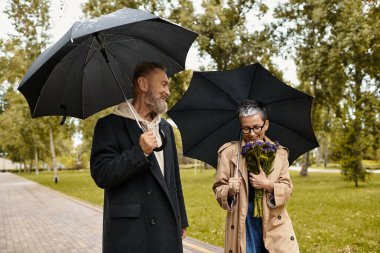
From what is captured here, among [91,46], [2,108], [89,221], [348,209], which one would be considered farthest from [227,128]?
[2,108]

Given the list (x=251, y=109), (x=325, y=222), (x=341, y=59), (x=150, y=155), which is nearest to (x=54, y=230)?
(x=325, y=222)

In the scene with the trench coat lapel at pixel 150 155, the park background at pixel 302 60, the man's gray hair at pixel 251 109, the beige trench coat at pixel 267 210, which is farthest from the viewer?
the park background at pixel 302 60

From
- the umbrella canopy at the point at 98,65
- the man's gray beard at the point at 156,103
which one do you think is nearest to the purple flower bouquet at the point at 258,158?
the man's gray beard at the point at 156,103

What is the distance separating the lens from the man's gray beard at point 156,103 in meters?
3.14

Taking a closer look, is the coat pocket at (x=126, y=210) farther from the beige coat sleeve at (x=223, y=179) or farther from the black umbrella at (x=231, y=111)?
the black umbrella at (x=231, y=111)

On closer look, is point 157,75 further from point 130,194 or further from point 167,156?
point 130,194

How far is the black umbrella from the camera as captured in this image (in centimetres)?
344

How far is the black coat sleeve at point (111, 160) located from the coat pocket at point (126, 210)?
0.16 m

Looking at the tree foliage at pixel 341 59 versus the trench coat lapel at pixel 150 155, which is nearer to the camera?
the trench coat lapel at pixel 150 155

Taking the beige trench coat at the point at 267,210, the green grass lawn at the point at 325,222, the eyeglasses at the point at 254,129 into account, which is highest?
the eyeglasses at the point at 254,129

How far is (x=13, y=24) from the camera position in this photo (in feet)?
29.5

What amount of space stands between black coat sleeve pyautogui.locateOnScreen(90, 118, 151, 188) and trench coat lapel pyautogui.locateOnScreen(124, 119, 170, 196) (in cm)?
8

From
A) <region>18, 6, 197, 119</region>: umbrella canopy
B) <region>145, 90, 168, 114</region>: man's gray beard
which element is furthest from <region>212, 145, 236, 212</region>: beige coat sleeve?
<region>18, 6, 197, 119</region>: umbrella canopy

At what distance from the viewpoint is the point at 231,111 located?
358 centimetres
